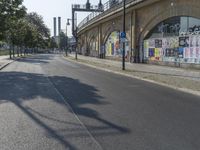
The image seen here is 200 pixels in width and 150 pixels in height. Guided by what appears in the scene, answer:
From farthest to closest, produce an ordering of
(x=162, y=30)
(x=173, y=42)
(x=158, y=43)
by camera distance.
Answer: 1. (x=158, y=43)
2. (x=162, y=30)
3. (x=173, y=42)

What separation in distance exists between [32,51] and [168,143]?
429ft

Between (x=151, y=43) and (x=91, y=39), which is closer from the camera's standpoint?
(x=151, y=43)

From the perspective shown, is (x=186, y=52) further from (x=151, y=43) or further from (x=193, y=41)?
(x=151, y=43)

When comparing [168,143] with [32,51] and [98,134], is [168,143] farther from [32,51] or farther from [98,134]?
[32,51]

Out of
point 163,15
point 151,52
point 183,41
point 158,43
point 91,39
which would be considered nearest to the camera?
point 183,41

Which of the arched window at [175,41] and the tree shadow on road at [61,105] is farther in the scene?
the arched window at [175,41]

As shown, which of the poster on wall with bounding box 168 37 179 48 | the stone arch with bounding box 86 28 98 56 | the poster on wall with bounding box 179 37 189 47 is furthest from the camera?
the stone arch with bounding box 86 28 98 56

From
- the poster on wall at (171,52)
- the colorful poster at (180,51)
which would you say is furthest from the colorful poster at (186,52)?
the poster on wall at (171,52)

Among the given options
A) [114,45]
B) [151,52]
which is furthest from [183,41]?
[114,45]

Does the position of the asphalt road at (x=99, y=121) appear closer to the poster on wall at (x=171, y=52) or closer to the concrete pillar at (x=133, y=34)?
the poster on wall at (x=171, y=52)

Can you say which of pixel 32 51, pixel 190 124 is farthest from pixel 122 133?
pixel 32 51

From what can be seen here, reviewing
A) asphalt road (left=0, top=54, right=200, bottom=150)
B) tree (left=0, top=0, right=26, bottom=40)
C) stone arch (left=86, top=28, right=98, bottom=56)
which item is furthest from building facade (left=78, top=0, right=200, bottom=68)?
stone arch (left=86, top=28, right=98, bottom=56)

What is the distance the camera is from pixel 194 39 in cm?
2848

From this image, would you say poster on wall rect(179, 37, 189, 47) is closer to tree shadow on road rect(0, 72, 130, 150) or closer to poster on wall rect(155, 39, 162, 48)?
poster on wall rect(155, 39, 162, 48)
